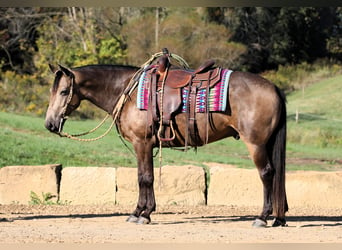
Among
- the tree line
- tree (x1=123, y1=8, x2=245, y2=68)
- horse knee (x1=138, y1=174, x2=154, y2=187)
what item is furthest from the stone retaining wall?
tree (x1=123, y1=8, x2=245, y2=68)

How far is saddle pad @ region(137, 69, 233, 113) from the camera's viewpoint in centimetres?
1019

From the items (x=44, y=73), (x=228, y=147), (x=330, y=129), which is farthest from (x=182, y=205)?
(x=44, y=73)

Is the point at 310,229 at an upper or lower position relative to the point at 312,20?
lower

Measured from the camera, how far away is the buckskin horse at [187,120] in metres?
10.1

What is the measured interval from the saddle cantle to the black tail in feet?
2.54

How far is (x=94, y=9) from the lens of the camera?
30891mm

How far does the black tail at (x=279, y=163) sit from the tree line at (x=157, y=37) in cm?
1610

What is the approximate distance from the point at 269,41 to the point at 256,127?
984 inches

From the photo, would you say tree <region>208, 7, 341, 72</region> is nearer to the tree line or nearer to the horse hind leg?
the tree line

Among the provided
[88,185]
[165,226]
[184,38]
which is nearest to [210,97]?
[165,226]

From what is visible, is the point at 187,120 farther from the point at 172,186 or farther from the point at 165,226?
the point at 172,186

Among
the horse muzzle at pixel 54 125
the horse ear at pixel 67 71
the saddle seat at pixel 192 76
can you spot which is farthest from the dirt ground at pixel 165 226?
the horse ear at pixel 67 71

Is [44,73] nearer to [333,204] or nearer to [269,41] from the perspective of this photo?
[269,41]

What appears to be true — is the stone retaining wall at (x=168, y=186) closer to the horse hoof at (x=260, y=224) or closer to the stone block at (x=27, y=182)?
the stone block at (x=27, y=182)
